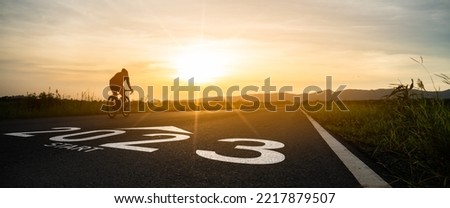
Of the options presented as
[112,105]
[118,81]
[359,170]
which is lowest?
[359,170]

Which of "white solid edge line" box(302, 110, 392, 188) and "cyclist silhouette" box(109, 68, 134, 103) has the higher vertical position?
"cyclist silhouette" box(109, 68, 134, 103)

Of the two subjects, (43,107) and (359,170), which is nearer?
(359,170)

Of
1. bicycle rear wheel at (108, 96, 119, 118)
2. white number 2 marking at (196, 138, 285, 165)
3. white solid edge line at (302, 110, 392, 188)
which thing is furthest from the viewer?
bicycle rear wheel at (108, 96, 119, 118)

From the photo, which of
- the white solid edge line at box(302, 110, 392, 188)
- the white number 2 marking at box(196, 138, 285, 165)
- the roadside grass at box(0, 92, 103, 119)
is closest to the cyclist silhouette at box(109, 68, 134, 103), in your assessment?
the roadside grass at box(0, 92, 103, 119)

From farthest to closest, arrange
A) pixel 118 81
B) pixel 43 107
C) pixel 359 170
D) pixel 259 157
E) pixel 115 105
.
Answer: pixel 43 107, pixel 118 81, pixel 115 105, pixel 259 157, pixel 359 170

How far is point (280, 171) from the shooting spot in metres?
3.99

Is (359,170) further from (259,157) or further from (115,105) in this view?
(115,105)

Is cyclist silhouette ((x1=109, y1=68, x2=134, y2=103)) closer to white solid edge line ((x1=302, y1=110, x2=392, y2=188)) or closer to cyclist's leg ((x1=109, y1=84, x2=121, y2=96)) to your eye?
cyclist's leg ((x1=109, y1=84, x2=121, y2=96))

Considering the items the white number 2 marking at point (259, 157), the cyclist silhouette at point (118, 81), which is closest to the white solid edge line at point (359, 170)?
the white number 2 marking at point (259, 157)

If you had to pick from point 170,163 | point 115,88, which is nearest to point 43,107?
point 115,88

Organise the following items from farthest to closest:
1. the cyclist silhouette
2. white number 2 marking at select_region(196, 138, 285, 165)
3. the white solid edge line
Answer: the cyclist silhouette < white number 2 marking at select_region(196, 138, 285, 165) < the white solid edge line

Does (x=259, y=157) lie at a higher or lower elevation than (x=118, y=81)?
lower

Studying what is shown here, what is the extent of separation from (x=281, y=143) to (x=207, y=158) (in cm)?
180

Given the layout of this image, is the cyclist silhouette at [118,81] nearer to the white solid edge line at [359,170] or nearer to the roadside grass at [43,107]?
the roadside grass at [43,107]
